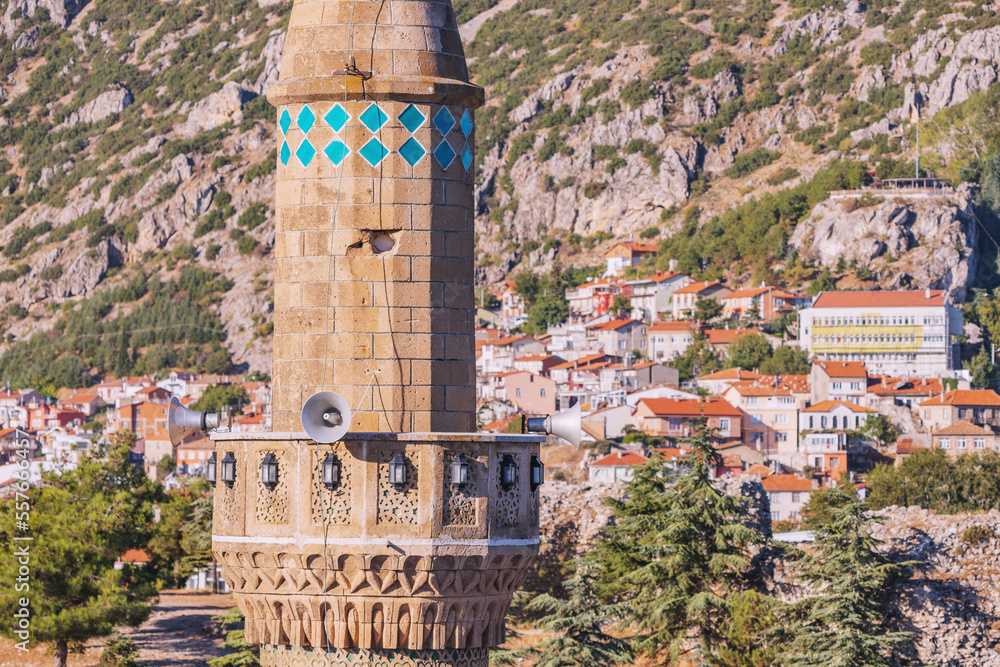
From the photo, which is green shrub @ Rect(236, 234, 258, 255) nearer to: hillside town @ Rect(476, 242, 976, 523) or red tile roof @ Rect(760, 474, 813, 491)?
hillside town @ Rect(476, 242, 976, 523)

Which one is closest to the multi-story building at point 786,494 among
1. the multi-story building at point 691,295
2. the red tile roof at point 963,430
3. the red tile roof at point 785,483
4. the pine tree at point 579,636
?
the red tile roof at point 785,483

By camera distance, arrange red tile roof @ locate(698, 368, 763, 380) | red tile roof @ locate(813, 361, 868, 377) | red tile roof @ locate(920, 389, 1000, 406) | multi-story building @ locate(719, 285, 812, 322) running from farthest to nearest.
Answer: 1. multi-story building @ locate(719, 285, 812, 322)
2. red tile roof @ locate(698, 368, 763, 380)
3. red tile roof @ locate(813, 361, 868, 377)
4. red tile roof @ locate(920, 389, 1000, 406)

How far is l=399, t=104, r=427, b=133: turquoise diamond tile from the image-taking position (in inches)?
343

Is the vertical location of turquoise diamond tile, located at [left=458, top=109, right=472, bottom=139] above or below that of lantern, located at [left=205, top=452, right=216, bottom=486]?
above

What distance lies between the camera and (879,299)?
410 feet

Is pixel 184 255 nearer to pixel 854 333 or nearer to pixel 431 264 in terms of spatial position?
pixel 854 333

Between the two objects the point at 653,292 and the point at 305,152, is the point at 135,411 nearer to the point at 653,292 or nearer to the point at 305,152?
the point at 653,292

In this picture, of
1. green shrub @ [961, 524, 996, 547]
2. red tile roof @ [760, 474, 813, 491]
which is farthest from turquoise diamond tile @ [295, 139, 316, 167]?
red tile roof @ [760, 474, 813, 491]

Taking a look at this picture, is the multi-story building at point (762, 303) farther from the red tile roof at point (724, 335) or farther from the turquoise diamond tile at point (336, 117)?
the turquoise diamond tile at point (336, 117)

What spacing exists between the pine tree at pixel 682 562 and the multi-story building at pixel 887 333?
95.5 metres

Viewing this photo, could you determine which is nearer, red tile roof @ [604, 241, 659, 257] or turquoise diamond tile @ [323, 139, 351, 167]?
turquoise diamond tile @ [323, 139, 351, 167]

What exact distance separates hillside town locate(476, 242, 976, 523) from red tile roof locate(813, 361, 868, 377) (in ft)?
0.38

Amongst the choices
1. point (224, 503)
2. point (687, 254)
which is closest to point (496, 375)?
point (687, 254)

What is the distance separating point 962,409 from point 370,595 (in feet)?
318
